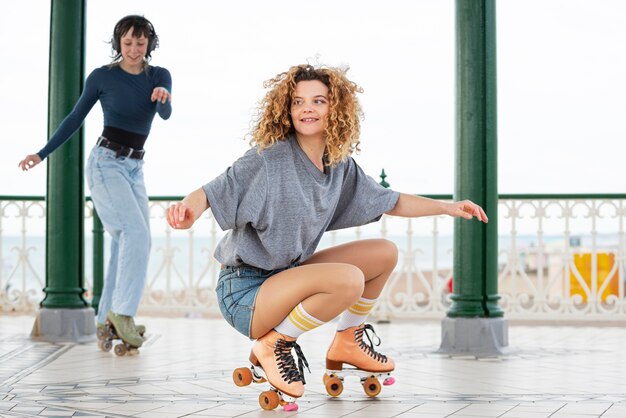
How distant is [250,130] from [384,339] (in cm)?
275

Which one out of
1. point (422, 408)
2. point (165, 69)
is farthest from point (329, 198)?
point (165, 69)

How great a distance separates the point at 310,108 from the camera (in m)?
3.33

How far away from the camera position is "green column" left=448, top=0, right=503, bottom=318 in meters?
5.11

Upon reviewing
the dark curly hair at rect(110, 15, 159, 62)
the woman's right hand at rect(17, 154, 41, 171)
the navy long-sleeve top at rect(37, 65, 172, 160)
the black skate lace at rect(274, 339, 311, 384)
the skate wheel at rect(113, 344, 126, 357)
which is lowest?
the skate wheel at rect(113, 344, 126, 357)

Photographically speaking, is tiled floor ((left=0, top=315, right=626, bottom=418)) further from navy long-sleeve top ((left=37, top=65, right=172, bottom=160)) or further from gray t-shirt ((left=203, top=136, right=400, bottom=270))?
navy long-sleeve top ((left=37, top=65, right=172, bottom=160))

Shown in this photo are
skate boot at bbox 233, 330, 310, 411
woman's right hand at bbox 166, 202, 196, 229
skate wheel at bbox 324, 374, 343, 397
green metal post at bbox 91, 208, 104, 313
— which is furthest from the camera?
green metal post at bbox 91, 208, 104, 313

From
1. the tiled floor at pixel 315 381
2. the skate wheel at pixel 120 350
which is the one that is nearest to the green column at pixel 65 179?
the tiled floor at pixel 315 381

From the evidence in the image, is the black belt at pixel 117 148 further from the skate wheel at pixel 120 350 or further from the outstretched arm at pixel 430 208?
the outstretched arm at pixel 430 208

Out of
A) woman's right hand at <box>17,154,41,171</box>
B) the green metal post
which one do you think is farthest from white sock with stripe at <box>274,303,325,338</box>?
the green metal post

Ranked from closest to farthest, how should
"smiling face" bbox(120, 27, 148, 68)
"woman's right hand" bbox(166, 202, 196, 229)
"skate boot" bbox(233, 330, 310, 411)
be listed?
"woman's right hand" bbox(166, 202, 196, 229), "skate boot" bbox(233, 330, 310, 411), "smiling face" bbox(120, 27, 148, 68)

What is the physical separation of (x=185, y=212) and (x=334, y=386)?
2.87 ft

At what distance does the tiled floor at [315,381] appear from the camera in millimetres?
3195

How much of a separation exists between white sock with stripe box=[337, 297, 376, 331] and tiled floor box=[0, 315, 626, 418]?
24 centimetres

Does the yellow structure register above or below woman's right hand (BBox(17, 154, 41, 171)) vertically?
below
